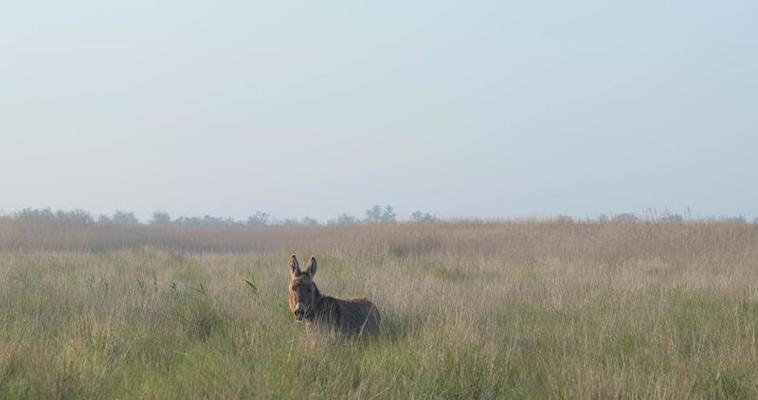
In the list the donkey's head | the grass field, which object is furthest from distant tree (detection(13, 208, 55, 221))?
the donkey's head

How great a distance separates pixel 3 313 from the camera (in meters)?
7.16

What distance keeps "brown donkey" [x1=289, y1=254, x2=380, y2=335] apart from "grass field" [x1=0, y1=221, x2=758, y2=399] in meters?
0.16

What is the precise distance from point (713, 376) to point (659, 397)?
1.09 meters

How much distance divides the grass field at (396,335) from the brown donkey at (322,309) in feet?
0.51

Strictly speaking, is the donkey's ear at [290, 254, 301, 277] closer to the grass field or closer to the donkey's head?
the donkey's head

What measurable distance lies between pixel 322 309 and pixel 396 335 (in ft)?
2.22

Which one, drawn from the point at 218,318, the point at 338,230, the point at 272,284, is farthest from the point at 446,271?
the point at 338,230

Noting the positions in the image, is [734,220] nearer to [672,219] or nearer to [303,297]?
[672,219]

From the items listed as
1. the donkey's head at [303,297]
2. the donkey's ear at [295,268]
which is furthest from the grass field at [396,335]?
the donkey's ear at [295,268]

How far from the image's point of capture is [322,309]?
683 centimetres

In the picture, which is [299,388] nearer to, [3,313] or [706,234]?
[3,313]

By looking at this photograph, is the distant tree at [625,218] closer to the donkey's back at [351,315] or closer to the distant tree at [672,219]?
the distant tree at [672,219]

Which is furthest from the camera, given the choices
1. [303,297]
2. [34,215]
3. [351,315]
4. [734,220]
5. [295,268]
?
[34,215]

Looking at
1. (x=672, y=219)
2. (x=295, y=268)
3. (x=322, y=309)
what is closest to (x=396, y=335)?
(x=322, y=309)
